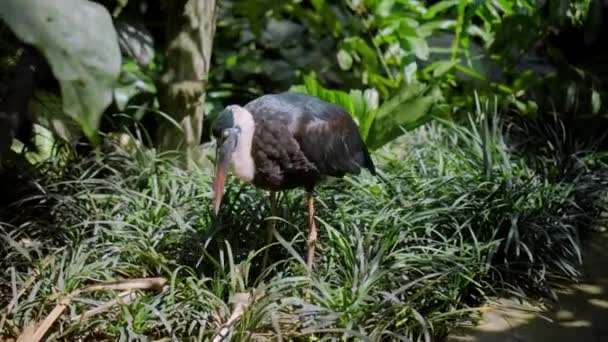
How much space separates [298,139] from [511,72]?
6.97 feet

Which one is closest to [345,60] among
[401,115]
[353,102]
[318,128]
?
[353,102]

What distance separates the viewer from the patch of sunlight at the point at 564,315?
2836 millimetres

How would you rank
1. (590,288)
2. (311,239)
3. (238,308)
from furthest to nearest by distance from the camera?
1. (590,288)
2. (311,239)
3. (238,308)

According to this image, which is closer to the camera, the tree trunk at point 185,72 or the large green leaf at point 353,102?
the tree trunk at point 185,72

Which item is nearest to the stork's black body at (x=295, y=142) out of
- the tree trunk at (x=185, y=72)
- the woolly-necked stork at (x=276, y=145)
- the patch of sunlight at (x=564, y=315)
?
the woolly-necked stork at (x=276, y=145)

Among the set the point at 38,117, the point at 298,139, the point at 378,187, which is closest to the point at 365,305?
the point at 298,139

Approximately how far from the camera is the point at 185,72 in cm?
342

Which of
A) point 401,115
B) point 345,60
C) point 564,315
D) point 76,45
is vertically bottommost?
point 564,315

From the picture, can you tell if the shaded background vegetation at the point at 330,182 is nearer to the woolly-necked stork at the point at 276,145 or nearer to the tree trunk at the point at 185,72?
the tree trunk at the point at 185,72

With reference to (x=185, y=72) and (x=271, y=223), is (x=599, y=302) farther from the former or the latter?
(x=185, y=72)

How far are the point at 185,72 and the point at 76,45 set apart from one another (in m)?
2.10

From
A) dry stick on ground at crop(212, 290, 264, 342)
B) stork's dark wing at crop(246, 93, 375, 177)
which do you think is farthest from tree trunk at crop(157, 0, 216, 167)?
dry stick on ground at crop(212, 290, 264, 342)

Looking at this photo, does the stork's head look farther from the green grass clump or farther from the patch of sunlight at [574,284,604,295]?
the patch of sunlight at [574,284,604,295]

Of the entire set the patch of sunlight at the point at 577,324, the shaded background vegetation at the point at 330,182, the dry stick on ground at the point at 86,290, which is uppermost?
the shaded background vegetation at the point at 330,182
